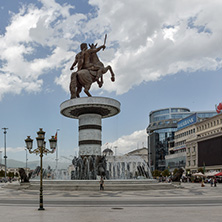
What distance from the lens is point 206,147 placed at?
8425 cm

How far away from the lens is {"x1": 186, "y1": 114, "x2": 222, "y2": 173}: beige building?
77.3m

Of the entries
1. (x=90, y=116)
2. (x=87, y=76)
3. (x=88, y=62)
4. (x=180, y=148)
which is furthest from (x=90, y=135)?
(x=180, y=148)

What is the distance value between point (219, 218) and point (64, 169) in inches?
1395

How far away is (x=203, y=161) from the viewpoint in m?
85.5

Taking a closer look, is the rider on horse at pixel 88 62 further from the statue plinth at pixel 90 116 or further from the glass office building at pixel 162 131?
the glass office building at pixel 162 131

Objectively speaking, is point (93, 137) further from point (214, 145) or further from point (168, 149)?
point (168, 149)

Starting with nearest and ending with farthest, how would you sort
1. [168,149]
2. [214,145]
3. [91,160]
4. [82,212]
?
[82,212]
[91,160]
[214,145]
[168,149]

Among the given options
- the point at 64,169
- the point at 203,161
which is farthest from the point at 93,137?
the point at 203,161

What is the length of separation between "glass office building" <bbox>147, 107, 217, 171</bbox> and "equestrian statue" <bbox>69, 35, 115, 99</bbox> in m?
87.8

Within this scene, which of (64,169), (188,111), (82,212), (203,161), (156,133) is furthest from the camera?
(188,111)

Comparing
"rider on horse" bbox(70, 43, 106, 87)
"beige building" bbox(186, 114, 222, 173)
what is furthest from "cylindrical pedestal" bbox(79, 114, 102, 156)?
"beige building" bbox(186, 114, 222, 173)

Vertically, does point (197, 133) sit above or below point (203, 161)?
above

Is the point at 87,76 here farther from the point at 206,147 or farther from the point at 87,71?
the point at 206,147

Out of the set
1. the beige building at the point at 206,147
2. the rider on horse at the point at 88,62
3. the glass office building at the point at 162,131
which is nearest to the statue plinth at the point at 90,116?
the rider on horse at the point at 88,62
